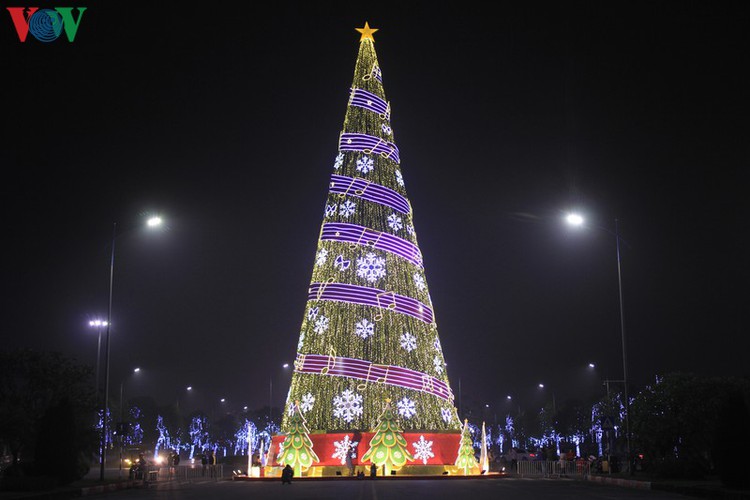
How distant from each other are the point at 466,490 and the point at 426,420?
10.9 metres

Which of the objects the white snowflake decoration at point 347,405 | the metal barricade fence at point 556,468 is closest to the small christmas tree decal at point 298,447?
the white snowflake decoration at point 347,405

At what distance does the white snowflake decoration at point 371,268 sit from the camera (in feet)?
125

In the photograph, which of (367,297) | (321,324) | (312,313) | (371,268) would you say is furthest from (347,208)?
(321,324)

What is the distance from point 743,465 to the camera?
24.9 m

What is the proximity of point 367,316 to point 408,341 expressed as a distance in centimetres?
189

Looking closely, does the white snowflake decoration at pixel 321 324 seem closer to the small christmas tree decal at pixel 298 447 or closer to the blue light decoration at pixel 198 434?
the small christmas tree decal at pixel 298 447

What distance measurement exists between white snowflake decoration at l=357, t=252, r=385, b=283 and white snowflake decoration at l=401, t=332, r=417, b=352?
2.51 meters

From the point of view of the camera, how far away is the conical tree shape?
36844mm

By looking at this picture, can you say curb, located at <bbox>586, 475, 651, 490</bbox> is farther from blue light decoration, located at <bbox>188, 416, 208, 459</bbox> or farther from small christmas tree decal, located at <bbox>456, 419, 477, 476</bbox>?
→ blue light decoration, located at <bbox>188, 416, 208, 459</bbox>

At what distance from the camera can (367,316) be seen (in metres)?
37.7

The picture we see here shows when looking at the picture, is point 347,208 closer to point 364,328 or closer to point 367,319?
point 367,319

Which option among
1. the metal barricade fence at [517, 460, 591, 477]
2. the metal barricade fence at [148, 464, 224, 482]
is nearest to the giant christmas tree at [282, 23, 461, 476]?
the metal barricade fence at [148, 464, 224, 482]

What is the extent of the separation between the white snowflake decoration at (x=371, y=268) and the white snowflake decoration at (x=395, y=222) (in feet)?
5.12

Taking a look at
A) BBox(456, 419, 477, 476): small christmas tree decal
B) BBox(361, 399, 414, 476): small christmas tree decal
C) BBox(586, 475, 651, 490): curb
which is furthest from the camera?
BBox(456, 419, 477, 476): small christmas tree decal
